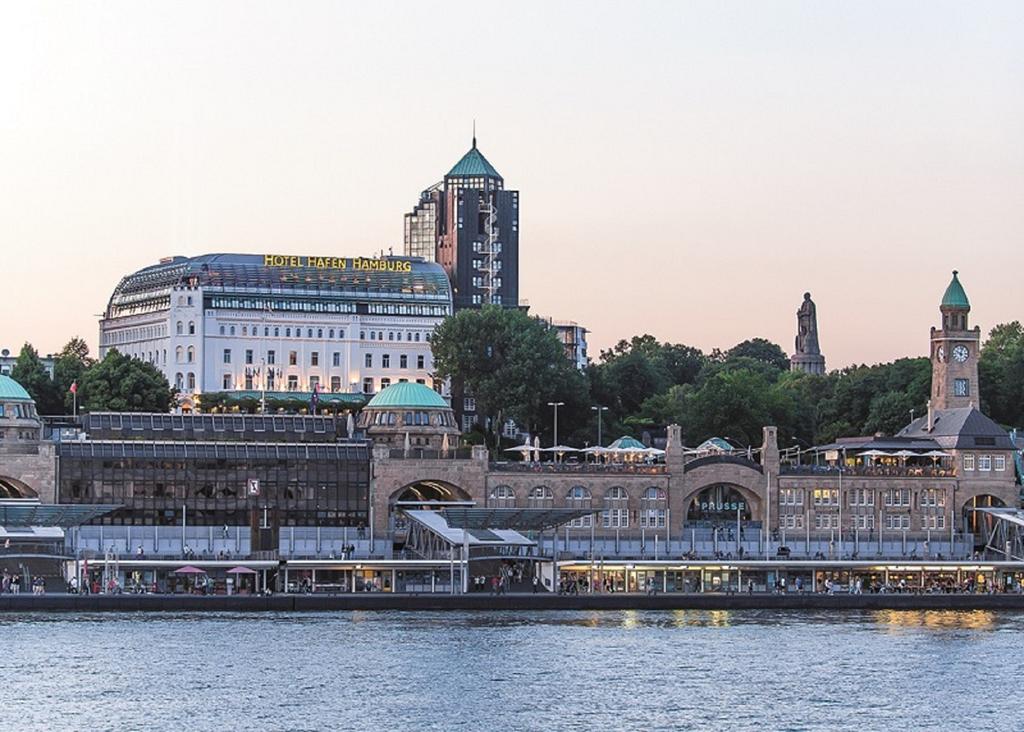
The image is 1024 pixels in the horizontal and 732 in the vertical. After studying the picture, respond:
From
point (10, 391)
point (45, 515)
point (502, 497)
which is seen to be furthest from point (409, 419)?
point (45, 515)

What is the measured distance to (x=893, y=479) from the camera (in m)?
179

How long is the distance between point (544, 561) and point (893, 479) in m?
38.2

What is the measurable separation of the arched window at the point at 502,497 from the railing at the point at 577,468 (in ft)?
4.80

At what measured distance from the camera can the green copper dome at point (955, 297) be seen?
192 meters

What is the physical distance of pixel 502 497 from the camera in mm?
173375

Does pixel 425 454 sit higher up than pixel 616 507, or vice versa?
pixel 425 454

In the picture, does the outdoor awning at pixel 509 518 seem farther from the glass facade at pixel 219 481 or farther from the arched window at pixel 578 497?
the arched window at pixel 578 497

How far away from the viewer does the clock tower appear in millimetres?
190750

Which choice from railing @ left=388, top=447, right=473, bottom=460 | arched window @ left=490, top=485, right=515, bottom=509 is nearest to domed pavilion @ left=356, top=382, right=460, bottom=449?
railing @ left=388, top=447, right=473, bottom=460

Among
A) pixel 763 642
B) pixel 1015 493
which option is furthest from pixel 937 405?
pixel 763 642

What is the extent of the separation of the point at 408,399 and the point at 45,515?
39.3 metres

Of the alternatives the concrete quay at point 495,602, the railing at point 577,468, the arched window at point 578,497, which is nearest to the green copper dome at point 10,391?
the railing at point 577,468

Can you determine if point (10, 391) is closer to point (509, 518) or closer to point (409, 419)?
point (409, 419)

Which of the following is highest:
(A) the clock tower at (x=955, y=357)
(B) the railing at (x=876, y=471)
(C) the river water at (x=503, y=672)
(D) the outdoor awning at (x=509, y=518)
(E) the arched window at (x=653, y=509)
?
A: (A) the clock tower at (x=955, y=357)
